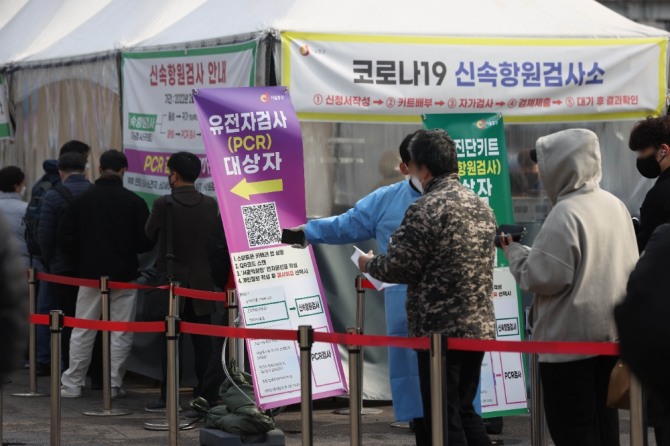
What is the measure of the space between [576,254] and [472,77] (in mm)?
4176

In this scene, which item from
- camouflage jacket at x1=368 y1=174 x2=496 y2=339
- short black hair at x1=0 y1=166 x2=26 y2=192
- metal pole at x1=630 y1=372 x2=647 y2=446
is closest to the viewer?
metal pole at x1=630 y1=372 x2=647 y2=446

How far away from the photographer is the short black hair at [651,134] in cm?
704

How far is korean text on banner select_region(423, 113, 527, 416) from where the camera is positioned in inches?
323

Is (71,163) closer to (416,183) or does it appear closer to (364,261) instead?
(416,183)

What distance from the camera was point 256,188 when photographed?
8.03m

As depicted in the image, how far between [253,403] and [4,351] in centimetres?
459

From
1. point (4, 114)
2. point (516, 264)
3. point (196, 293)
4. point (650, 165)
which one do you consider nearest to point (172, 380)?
point (196, 293)

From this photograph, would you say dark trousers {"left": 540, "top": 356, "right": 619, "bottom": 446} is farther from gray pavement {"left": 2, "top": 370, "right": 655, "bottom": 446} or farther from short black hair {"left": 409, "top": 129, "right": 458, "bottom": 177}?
gray pavement {"left": 2, "top": 370, "right": 655, "bottom": 446}

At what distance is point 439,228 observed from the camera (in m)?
6.18

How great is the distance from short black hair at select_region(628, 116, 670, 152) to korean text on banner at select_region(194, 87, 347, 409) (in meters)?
2.10

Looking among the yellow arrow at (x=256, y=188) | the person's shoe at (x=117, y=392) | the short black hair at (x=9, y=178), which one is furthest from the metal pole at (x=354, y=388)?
the short black hair at (x=9, y=178)

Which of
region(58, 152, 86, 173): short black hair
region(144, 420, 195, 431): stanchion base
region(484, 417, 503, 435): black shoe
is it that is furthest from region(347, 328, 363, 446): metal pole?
region(58, 152, 86, 173): short black hair

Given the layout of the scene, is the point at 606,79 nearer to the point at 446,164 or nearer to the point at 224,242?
the point at 224,242

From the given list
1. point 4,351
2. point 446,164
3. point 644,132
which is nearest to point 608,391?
point 446,164
